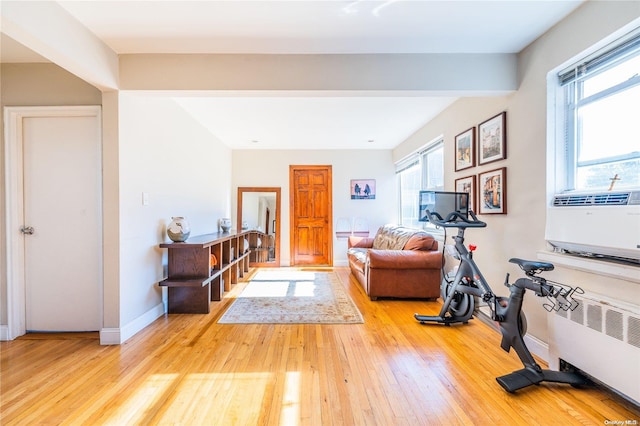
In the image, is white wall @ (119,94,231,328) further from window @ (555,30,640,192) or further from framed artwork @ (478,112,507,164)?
window @ (555,30,640,192)

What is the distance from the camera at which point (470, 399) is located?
1.61 meters

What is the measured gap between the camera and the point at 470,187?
2986mm

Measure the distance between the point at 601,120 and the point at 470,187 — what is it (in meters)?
1.28

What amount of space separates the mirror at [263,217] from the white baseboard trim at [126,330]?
9.75 ft

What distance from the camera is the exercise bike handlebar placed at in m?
2.34

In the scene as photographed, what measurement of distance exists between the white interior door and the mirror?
3296mm

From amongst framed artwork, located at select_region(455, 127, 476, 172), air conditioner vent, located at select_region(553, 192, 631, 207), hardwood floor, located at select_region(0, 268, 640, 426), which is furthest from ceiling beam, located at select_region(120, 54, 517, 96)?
hardwood floor, located at select_region(0, 268, 640, 426)

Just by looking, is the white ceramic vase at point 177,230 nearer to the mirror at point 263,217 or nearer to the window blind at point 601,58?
the mirror at point 263,217

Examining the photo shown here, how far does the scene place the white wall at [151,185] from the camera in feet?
7.86

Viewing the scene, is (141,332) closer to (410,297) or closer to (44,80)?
(44,80)

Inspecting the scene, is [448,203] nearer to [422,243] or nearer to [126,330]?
[422,243]

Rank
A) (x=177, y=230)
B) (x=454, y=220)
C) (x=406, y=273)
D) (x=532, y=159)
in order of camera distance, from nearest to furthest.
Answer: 1. (x=532, y=159)
2. (x=454, y=220)
3. (x=177, y=230)
4. (x=406, y=273)

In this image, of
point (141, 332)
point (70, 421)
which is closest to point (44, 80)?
point (141, 332)

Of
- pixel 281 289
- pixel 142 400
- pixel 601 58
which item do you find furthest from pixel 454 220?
pixel 142 400
